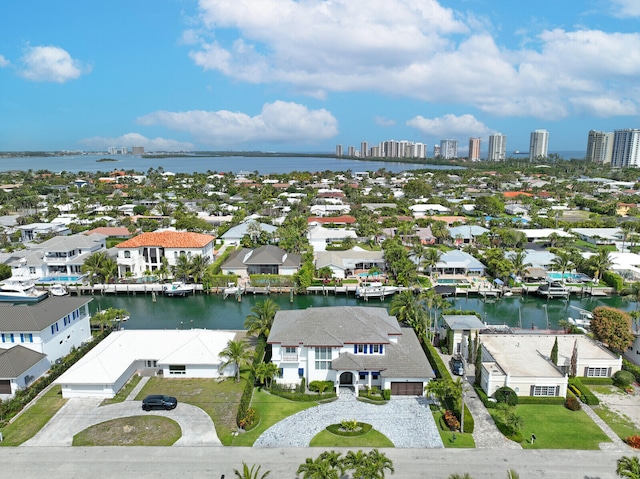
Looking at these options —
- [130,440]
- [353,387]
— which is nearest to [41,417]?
[130,440]

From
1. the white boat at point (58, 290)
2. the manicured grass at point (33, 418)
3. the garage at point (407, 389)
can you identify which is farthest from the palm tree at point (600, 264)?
the white boat at point (58, 290)

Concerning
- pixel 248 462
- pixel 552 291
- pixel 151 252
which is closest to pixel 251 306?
pixel 151 252

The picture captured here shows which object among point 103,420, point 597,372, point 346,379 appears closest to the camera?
point 103,420

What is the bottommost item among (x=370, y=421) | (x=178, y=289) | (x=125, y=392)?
(x=178, y=289)

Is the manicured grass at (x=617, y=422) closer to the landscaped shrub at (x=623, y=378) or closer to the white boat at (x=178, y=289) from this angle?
the landscaped shrub at (x=623, y=378)

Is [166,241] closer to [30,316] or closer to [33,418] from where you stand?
[30,316]

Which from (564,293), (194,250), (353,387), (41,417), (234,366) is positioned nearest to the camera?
(41,417)

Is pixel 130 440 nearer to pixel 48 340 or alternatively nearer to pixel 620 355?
pixel 48 340

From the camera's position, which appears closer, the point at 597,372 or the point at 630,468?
the point at 630,468
